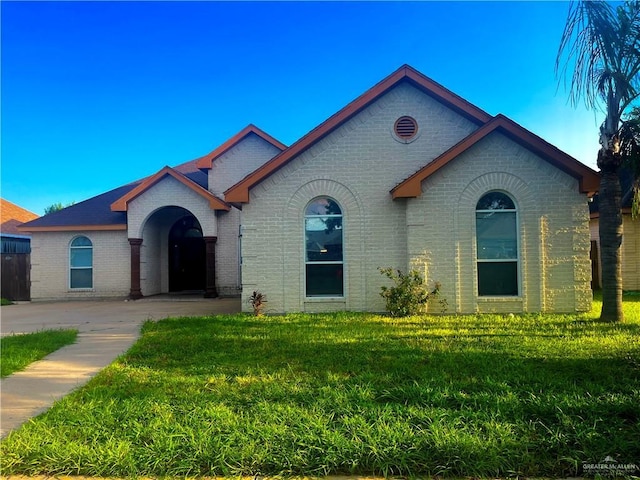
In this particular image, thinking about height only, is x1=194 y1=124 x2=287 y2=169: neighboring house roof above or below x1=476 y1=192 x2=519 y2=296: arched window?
above

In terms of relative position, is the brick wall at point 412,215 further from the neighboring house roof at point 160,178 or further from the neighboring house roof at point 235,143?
the neighboring house roof at point 235,143

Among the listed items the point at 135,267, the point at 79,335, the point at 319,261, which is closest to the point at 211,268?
the point at 135,267

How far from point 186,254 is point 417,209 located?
11.9 metres

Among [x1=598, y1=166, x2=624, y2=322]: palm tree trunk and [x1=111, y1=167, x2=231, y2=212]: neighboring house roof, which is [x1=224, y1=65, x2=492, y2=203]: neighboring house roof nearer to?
[x1=598, y1=166, x2=624, y2=322]: palm tree trunk

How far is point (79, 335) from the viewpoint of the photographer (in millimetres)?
8531

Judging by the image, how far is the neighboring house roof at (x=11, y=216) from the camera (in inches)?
1015

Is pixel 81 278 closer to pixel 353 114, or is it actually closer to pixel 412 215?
pixel 353 114

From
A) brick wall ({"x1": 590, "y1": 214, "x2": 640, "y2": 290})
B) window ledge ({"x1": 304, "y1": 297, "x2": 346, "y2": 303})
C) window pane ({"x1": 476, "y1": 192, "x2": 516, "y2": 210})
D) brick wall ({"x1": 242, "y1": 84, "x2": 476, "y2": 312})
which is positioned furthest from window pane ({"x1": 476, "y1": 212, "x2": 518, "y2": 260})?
brick wall ({"x1": 590, "y1": 214, "x2": 640, "y2": 290})

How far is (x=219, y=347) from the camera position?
6.97m

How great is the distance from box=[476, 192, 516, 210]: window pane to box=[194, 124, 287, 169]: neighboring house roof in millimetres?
9303

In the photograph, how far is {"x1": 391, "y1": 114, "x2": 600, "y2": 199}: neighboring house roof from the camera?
9461 mm

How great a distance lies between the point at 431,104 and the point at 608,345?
277 inches

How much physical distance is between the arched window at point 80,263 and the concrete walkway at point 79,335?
3.62ft

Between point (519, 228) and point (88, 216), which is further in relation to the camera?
point (88, 216)
